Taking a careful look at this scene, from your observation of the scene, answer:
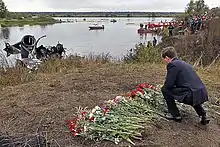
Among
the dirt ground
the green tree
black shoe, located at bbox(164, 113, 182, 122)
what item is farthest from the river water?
the green tree

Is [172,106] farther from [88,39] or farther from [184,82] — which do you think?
[88,39]

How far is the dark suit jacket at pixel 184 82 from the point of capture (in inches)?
178

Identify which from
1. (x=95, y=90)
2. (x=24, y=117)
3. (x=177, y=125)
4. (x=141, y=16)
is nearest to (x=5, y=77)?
(x=95, y=90)

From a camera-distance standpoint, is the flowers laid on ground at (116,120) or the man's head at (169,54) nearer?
the flowers laid on ground at (116,120)

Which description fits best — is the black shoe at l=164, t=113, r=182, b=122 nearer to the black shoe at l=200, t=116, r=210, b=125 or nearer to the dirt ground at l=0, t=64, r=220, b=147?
the dirt ground at l=0, t=64, r=220, b=147

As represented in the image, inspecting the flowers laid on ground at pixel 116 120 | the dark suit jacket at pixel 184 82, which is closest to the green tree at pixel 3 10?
the flowers laid on ground at pixel 116 120

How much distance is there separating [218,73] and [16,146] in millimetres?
6571

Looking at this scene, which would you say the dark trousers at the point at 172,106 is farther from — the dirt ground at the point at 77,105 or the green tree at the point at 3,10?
the green tree at the point at 3,10

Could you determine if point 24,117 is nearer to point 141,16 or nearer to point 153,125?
point 153,125

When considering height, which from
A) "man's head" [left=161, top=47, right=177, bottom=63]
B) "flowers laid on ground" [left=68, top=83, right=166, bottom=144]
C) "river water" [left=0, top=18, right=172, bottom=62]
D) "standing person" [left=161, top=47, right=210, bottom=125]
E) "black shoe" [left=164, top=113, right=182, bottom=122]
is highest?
"man's head" [left=161, top=47, right=177, bottom=63]

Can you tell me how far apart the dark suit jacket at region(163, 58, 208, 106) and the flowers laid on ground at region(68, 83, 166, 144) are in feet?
1.78

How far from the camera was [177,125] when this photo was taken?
4707 millimetres

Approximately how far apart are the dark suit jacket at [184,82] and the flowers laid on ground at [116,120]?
1.78 feet

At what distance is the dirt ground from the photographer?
428 centimetres
